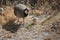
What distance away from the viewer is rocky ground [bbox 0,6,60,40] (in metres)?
6.41

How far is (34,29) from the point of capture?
6902 millimetres

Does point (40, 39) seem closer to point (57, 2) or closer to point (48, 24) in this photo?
point (48, 24)

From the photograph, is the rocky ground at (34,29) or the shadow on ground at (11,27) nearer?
the rocky ground at (34,29)

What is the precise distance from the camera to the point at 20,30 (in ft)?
22.4

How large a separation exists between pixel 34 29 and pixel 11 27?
715 mm

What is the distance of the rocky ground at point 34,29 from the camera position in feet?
21.0

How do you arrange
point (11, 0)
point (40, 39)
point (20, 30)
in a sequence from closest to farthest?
point (40, 39)
point (20, 30)
point (11, 0)

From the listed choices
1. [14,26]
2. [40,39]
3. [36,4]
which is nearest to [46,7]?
[36,4]

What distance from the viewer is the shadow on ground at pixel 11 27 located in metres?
6.88

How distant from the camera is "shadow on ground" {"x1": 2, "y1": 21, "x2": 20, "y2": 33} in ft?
22.6

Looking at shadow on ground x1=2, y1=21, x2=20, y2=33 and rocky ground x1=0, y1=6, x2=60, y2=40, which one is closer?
rocky ground x1=0, y1=6, x2=60, y2=40

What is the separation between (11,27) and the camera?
7035mm

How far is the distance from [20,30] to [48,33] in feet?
2.79

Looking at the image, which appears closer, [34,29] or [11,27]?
[34,29]
